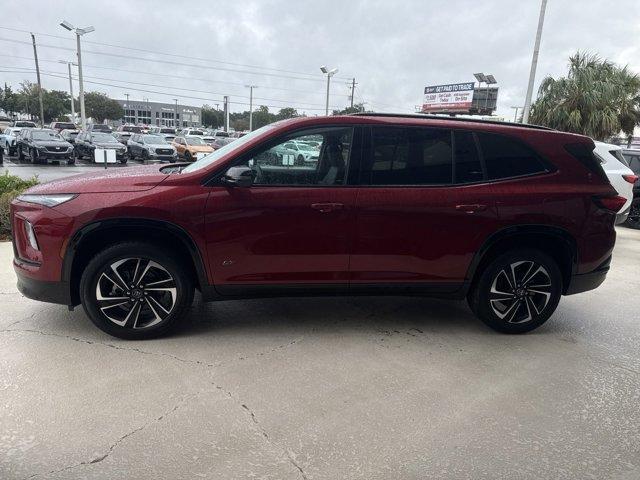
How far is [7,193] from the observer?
6914mm

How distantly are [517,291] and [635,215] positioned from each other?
8866 mm

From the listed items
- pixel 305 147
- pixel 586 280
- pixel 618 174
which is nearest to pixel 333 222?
pixel 305 147

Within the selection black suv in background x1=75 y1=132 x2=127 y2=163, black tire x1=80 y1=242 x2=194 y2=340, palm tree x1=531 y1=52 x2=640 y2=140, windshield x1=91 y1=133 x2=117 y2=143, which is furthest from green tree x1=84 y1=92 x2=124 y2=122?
black tire x1=80 y1=242 x2=194 y2=340

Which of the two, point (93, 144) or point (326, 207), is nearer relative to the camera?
point (326, 207)

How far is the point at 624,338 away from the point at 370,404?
2802 millimetres

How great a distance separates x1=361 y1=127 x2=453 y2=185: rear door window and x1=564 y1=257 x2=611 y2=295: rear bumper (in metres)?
1.50

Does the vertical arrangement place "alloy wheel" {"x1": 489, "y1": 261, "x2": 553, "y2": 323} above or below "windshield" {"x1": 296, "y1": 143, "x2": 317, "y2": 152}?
below

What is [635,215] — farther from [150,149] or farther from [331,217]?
[150,149]

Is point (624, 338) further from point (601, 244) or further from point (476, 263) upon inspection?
point (476, 263)

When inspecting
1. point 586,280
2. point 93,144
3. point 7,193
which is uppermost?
point 93,144

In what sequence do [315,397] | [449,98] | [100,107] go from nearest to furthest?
[315,397], [449,98], [100,107]

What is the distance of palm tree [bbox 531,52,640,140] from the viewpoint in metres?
18.7

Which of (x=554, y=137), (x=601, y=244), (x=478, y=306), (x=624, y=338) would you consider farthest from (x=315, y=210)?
(x=624, y=338)

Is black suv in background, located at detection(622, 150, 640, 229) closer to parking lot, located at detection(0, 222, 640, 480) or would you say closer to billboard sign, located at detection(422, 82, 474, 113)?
parking lot, located at detection(0, 222, 640, 480)
